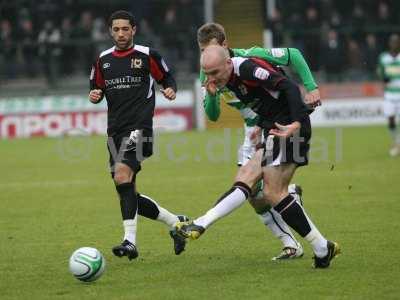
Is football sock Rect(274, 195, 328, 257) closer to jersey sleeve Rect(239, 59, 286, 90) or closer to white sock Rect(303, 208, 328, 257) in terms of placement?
white sock Rect(303, 208, 328, 257)

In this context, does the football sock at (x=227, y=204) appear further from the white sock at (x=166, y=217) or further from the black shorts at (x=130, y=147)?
the white sock at (x=166, y=217)

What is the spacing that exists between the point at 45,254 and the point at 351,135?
16257mm

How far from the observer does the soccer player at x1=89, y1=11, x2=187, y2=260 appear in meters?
8.63

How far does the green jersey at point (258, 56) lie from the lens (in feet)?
26.7

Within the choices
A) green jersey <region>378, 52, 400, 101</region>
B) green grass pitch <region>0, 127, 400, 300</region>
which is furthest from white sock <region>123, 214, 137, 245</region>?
green jersey <region>378, 52, 400, 101</region>

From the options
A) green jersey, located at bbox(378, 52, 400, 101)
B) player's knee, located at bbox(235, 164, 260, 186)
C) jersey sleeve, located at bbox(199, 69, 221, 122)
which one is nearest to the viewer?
player's knee, located at bbox(235, 164, 260, 186)

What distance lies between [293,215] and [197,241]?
216 centimetres

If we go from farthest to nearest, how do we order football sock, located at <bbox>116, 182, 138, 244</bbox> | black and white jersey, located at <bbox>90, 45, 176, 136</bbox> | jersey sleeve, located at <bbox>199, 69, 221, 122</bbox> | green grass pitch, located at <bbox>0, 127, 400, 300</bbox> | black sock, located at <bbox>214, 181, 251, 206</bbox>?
black and white jersey, located at <bbox>90, 45, 176, 136</bbox>
football sock, located at <bbox>116, 182, 138, 244</bbox>
jersey sleeve, located at <bbox>199, 69, 221, 122</bbox>
black sock, located at <bbox>214, 181, 251, 206</bbox>
green grass pitch, located at <bbox>0, 127, 400, 300</bbox>

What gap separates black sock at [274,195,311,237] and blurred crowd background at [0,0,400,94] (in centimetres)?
2063

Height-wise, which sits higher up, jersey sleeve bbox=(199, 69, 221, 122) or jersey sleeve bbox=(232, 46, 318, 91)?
jersey sleeve bbox=(232, 46, 318, 91)

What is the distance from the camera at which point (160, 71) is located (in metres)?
9.03

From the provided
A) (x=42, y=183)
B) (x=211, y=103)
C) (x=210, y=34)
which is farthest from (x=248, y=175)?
(x=42, y=183)

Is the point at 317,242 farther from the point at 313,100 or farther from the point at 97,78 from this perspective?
the point at 97,78

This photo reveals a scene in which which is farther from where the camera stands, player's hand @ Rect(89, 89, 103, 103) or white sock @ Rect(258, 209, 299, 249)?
player's hand @ Rect(89, 89, 103, 103)
